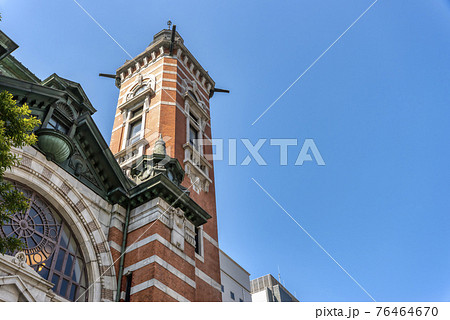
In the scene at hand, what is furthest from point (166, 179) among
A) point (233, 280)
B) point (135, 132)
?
point (233, 280)

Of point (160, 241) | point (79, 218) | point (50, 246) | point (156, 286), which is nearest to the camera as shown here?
point (50, 246)

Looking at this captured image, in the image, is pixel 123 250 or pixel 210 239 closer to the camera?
pixel 123 250

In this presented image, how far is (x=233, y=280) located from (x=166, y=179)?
1022 inches

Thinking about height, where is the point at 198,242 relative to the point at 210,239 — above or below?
below

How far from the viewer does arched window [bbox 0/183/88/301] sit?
12562 millimetres

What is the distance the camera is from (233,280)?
1576 inches

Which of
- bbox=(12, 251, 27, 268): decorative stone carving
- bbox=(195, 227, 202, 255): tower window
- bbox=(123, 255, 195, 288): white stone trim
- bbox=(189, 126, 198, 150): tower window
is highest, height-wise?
bbox=(189, 126, 198, 150): tower window

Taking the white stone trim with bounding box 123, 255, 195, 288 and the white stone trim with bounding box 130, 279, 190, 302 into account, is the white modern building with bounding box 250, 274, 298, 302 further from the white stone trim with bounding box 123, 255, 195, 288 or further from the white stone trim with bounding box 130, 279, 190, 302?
the white stone trim with bounding box 130, 279, 190, 302

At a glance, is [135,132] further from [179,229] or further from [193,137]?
[179,229]

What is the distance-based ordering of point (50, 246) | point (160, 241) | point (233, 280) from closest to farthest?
point (50, 246), point (160, 241), point (233, 280)

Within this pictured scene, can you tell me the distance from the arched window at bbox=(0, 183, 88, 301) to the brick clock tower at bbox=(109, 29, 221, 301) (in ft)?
4.80

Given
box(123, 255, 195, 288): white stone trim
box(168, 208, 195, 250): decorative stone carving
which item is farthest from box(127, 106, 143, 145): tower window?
box(123, 255, 195, 288): white stone trim
